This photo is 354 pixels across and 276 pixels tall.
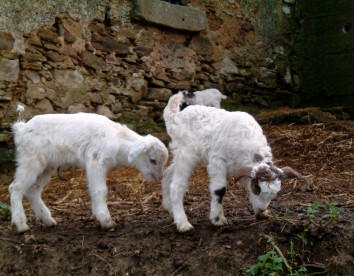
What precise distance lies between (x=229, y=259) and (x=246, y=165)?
2.61ft

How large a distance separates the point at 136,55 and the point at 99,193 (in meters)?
4.26

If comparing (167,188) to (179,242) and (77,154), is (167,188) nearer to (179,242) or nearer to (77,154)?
(179,242)

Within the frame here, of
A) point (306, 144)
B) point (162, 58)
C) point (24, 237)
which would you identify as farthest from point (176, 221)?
point (162, 58)

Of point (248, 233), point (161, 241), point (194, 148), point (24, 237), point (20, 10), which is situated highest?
point (20, 10)

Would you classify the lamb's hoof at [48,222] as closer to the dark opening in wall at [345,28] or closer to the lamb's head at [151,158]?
the lamb's head at [151,158]

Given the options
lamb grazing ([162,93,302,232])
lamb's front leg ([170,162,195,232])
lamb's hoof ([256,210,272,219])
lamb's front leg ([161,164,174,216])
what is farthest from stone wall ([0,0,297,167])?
lamb's hoof ([256,210,272,219])

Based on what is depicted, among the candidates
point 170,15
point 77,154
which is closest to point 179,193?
point 77,154

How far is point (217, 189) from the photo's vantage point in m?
3.85

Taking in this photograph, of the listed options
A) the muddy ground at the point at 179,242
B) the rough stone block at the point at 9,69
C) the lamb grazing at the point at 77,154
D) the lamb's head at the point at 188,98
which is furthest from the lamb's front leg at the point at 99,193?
the lamb's head at the point at 188,98

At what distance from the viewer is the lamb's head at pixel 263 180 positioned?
3.47 m

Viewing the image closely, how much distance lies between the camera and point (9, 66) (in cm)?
623

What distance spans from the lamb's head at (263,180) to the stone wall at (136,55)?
4017mm

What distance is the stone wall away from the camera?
6.43 m

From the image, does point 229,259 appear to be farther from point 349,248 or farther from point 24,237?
point 24,237
